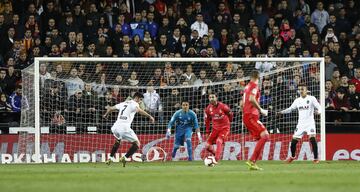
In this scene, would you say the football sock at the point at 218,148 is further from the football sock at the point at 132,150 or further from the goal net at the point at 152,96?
the goal net at the point at 152,96

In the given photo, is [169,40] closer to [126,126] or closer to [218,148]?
[126,126]

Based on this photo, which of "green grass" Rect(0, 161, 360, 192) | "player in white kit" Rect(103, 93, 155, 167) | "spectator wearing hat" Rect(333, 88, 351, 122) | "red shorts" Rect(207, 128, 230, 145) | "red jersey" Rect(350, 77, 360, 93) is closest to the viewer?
"green grass" Rect(0, 161, 360, 192)

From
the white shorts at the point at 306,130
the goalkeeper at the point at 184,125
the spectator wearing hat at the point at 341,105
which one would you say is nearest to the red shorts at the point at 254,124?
the white shorts at the point at 306,130

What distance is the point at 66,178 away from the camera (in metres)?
18.1

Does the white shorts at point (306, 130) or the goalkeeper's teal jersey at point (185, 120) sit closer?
the white shorts at point (306, 130)

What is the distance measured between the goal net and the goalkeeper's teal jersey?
59 cm

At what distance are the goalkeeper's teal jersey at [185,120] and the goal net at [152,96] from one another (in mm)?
594

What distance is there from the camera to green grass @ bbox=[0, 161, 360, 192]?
50.8 ft

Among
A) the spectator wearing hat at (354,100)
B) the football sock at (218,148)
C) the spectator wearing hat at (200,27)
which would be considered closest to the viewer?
the football sock at (218,148)

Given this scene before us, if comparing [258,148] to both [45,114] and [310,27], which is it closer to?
[45,114]

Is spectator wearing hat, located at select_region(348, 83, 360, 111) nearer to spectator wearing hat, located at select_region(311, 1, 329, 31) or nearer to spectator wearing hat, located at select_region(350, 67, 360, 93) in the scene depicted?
spectator wearing hat, located at select_region(350, 67, 360, 93)

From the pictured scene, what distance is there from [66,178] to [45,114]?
9941mm

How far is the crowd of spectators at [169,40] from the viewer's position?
2848 centimetres

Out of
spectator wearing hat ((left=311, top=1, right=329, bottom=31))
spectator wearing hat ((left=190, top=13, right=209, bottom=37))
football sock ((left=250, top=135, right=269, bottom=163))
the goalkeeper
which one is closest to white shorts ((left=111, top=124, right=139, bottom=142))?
the goalkeeper
